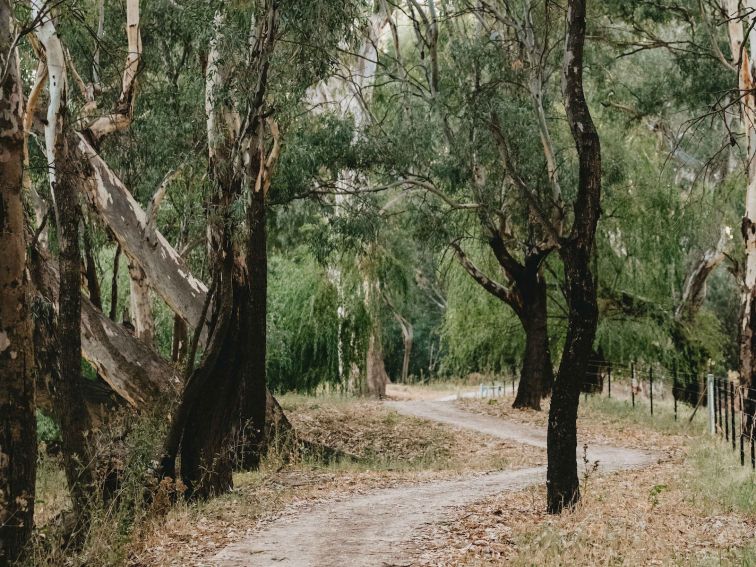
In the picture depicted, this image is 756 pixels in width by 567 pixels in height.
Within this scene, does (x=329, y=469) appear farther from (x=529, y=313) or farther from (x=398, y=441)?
(x=529, y=313)

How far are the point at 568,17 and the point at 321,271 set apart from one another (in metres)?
15.8

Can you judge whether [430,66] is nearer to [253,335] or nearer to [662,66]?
[253,335]

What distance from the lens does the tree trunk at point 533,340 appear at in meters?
21.3

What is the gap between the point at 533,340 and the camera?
21547 mm

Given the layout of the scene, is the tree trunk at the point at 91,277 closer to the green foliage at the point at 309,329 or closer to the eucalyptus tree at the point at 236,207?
the eucalyptus tree at the point at 236,207

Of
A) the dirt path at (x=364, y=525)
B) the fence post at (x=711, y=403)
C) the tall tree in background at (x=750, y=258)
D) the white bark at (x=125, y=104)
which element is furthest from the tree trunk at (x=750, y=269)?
the white bark at (x=125, y=104)

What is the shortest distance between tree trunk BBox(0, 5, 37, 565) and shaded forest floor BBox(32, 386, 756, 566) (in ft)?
2.78

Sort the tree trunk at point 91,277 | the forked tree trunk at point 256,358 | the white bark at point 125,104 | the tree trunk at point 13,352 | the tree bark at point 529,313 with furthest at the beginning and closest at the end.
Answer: the tree bark at point 529,313
the white bark at point 125,104
the forked tree trunk at point 256,358
the tree trunk at point 91,277
the tree trunk at point 13,352

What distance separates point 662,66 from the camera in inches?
1053

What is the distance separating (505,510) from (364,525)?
62.2 inches

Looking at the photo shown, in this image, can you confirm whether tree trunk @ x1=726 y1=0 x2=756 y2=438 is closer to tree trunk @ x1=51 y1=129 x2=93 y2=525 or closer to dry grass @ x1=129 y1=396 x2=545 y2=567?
dry grass @ x1=129 y1=396 x2=545 y2=567

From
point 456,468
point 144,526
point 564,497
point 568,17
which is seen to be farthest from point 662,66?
point 144,526

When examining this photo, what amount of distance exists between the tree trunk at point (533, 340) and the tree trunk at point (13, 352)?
1530 cm

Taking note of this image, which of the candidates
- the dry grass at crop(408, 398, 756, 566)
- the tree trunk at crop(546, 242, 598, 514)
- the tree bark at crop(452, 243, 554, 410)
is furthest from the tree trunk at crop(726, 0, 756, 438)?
the tree trunk at crop(546, 242, 598, 514)
